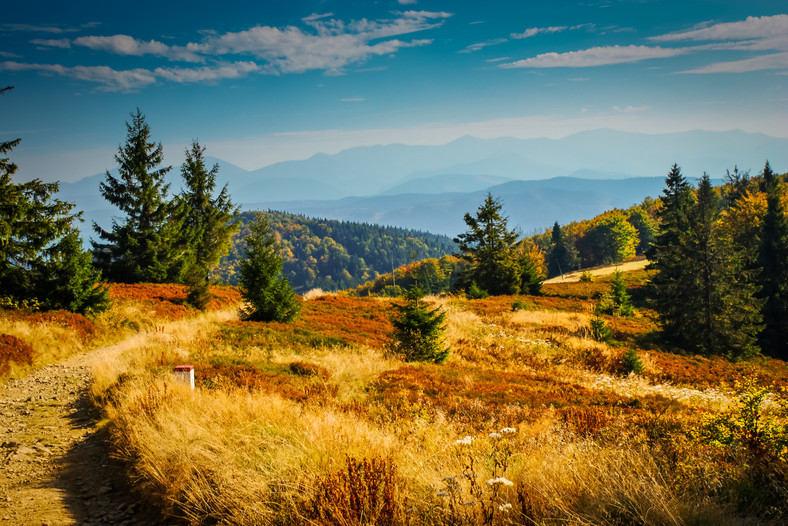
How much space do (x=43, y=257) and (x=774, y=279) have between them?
51.3m

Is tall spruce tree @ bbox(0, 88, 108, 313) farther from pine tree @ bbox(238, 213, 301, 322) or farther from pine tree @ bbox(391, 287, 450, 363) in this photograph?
pine tree @ bbox(391, 287, 450, 363)

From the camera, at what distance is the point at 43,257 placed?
53.0ft

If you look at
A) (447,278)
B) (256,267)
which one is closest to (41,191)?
(256,267)

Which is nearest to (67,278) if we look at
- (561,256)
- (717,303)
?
(717,303)

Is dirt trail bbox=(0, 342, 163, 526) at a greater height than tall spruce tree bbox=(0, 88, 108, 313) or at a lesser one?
lesser

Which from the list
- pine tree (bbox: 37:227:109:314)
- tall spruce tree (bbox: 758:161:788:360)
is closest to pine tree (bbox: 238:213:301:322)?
pine tree (bbox: 37:227:109:314)

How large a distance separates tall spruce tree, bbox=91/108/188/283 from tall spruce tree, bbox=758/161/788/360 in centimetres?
4608

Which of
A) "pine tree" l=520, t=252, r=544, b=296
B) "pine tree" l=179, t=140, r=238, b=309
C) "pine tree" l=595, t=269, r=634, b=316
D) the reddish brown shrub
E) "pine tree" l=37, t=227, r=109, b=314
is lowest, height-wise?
"pine tree" l=595, t=269, r=634, b=316

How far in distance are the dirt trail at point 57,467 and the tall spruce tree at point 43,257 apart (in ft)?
25.8

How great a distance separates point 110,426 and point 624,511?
294 inches

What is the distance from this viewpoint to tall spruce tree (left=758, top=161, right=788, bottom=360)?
34.5m

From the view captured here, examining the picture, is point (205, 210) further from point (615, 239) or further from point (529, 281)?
point (615, 239)

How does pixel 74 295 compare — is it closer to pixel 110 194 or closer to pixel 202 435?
pixel 202 435

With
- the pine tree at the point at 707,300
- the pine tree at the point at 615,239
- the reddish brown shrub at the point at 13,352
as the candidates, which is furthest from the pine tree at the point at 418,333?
the pine tree at the point at 615,239
